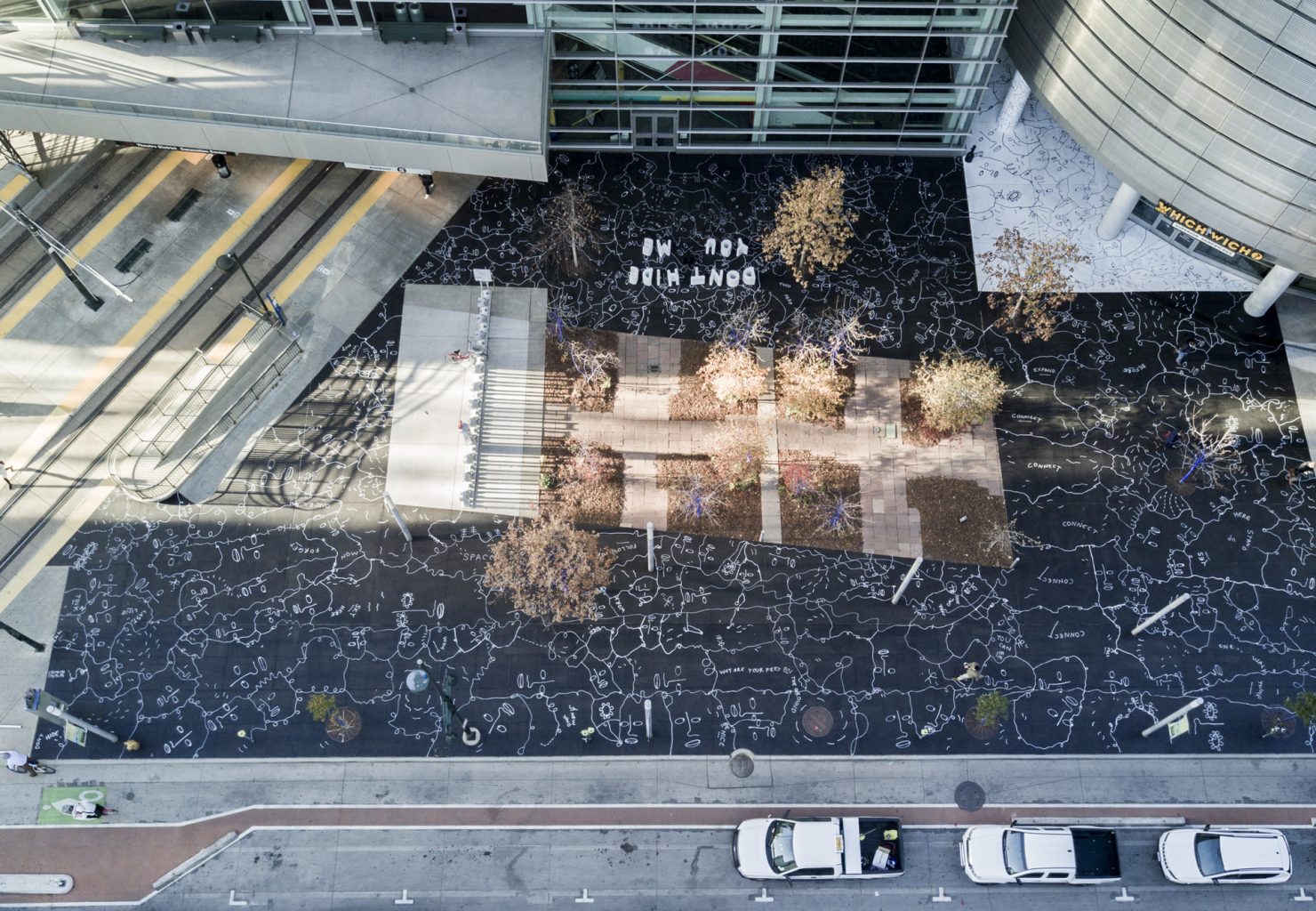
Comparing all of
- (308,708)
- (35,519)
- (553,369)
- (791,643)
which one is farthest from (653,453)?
(35,519)

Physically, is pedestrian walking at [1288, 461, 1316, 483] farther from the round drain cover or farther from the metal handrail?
the metal handrail

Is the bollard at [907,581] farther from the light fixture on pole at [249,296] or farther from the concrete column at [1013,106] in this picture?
the light fixture on pole at [249,296]

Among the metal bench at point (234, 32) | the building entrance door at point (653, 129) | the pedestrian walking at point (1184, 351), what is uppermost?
the building entrance door at point (653, 129)

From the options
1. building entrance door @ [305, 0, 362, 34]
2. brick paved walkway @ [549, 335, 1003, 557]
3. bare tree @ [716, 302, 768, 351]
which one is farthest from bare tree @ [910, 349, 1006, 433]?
building entrance door @ [305, 0, 362, 34]

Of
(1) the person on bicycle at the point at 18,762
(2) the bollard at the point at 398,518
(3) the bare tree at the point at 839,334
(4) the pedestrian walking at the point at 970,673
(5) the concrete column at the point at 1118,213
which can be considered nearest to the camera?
(1) the person on bicycle at the point at 18,762

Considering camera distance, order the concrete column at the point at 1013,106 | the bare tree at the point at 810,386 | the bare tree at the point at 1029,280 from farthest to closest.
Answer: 1. the concrete column at the point at 1013,106
2. the bare tree at the point at 1029,280
3. the bare tree at the point at 810,386

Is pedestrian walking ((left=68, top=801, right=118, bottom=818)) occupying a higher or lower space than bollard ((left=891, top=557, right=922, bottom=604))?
lower

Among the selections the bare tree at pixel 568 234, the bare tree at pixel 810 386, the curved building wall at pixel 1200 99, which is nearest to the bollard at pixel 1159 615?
the curved building wall at pixel 1200 99
